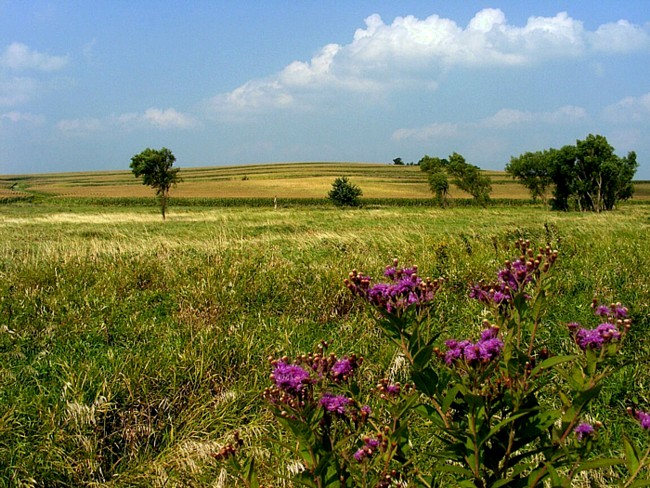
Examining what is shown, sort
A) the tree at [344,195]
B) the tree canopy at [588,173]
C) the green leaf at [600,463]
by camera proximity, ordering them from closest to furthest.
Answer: the green leaf at [600,463] < the tree canopy at [588,173] < the tree at [344,195]

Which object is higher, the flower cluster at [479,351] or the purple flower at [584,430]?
the flower cluster at [479,351]

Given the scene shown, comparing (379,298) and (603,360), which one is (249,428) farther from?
(603,360)

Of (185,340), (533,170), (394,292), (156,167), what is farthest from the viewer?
(533,170)

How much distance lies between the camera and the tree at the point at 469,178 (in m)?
69.7

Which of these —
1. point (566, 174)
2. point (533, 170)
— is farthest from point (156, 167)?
point (533, 170)

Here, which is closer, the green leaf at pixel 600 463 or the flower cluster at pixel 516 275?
the green leaf at pixel 600 463

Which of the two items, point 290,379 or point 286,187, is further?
point 286,187

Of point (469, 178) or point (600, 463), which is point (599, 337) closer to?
point (600, 463)

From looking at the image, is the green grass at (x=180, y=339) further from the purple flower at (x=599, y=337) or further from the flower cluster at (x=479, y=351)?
the flower cluster at (x=479, y=351)

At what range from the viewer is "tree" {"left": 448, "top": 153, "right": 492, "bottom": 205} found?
229ft

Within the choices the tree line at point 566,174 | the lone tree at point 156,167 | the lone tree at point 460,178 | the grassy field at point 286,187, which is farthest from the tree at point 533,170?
the lone tree at point 156,167

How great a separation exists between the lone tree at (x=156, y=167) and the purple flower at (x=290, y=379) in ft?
140

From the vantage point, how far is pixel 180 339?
4.98m

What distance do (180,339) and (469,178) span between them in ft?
227
